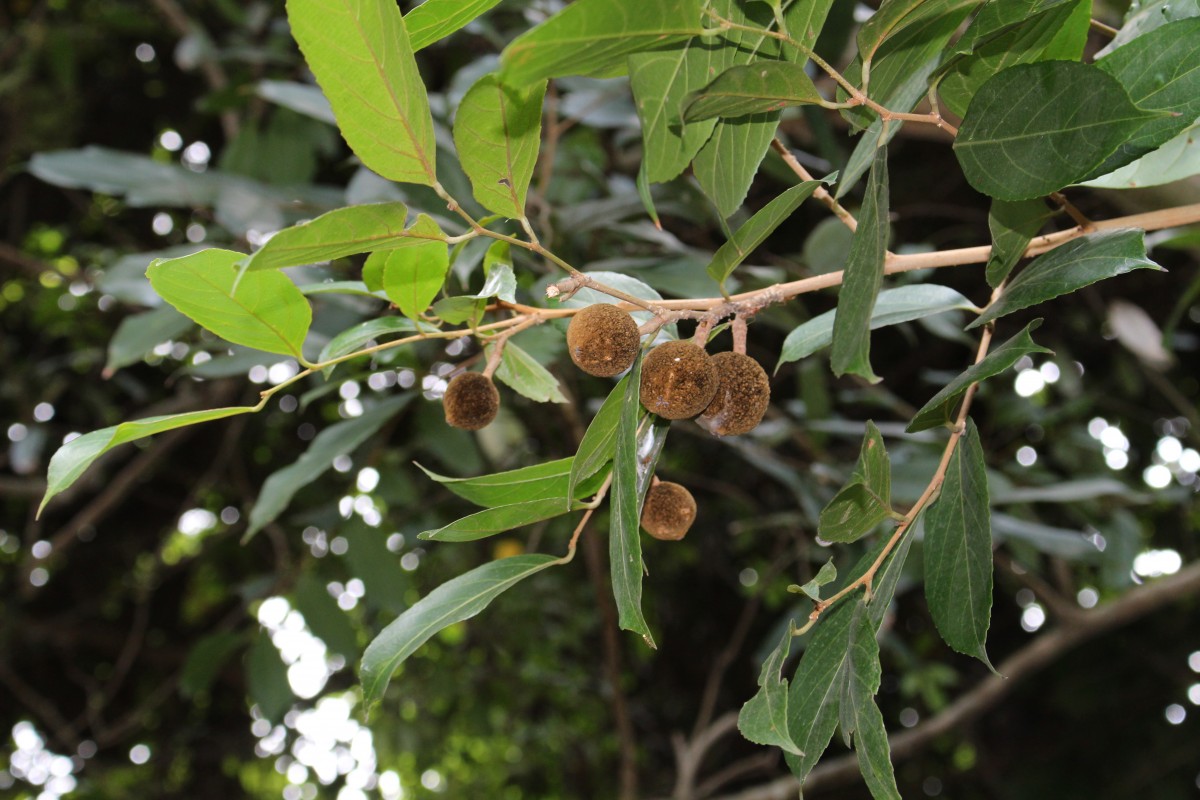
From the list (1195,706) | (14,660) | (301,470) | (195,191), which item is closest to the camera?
(301,470)

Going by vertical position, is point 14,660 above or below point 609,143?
below

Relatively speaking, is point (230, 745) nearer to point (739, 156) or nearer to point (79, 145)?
point (79, 145)

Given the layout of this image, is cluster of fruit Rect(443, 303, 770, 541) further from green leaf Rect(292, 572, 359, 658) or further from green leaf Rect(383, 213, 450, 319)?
green leaf Rect(292, 572, 359, 658)

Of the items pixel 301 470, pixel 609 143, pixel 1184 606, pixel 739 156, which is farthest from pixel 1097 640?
pixel 739 156

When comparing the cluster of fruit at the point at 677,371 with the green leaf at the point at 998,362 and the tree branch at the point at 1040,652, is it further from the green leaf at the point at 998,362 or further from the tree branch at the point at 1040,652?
the tree branch at the point at 1040,652

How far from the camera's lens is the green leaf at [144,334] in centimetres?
130

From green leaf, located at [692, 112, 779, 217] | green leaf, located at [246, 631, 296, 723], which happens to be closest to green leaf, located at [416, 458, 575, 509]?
green leaf, located at [692, 112, 779, 217]

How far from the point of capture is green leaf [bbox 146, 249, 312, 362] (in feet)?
2.05

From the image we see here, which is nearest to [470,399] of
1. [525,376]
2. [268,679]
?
[525,376]

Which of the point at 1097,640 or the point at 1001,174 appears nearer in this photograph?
the point at 1001,174

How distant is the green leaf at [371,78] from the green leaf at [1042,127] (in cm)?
32

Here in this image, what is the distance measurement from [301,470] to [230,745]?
7.99 feet

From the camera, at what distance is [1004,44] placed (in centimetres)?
59

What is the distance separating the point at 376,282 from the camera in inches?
28.2
